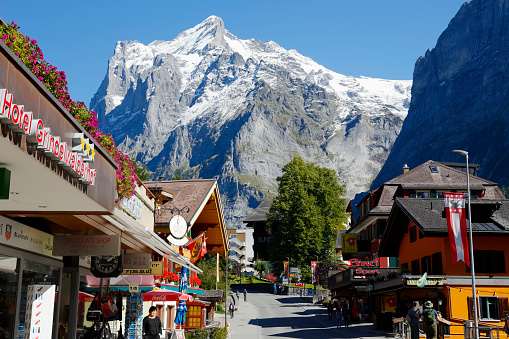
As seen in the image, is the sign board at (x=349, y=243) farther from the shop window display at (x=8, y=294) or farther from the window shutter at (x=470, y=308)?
the shop window display at (x=8, y=294)

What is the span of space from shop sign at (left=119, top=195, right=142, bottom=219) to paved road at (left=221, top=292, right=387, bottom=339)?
41.4ft

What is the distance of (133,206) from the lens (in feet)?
74.3

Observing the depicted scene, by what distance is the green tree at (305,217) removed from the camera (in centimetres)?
7600

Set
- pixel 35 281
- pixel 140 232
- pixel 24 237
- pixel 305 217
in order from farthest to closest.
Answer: pixel 305 217 → pixel 140 232 → pixel 35 281 → pixel 24 237

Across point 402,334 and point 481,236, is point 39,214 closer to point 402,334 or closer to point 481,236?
point 402,334

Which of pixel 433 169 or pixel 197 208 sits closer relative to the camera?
pixel 197 208

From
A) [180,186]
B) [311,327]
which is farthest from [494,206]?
[180,186]

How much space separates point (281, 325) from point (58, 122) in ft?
114

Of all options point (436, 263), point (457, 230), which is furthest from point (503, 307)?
point (457, 230)

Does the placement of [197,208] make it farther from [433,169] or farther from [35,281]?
[433,169]

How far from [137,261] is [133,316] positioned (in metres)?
7.90

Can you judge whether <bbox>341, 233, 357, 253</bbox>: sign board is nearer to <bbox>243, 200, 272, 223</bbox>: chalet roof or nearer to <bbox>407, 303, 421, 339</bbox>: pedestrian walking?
<bbox>407, 303, 421, 339</bbox>: pedestrian walking

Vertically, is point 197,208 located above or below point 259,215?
below

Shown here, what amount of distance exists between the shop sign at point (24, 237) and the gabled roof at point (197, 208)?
14.5m
